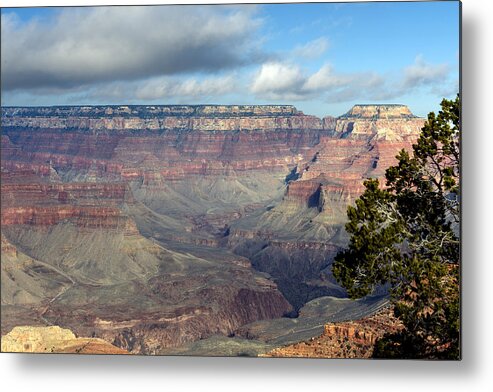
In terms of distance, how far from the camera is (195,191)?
340ft

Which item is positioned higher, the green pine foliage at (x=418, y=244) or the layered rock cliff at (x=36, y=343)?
the green pine foliage at (x=418, y=244)

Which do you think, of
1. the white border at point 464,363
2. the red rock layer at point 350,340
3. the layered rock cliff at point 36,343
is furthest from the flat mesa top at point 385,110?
the white border at point 464,363

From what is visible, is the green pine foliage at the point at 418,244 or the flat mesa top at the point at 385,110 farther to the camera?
the flat mesa top at the point at 385,110

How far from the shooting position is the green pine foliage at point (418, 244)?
15578 millimetres

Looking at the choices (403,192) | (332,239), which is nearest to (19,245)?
(332,239)

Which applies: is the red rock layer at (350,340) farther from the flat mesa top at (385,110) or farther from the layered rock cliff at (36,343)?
the flat mesa top at (385,110)

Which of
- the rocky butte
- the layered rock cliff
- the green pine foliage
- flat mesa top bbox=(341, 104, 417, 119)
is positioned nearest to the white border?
the green pine foliage

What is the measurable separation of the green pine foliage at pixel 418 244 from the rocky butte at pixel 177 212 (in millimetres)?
7021

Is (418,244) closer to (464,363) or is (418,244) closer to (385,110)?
(464,363)

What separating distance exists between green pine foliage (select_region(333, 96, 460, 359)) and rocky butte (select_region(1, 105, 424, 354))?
23.0 ft

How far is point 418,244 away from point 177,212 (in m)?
76.8

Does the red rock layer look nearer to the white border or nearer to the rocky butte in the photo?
the white border

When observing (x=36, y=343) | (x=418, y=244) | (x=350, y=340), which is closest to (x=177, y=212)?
(x=36, y=343)

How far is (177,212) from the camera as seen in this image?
92.2 m
